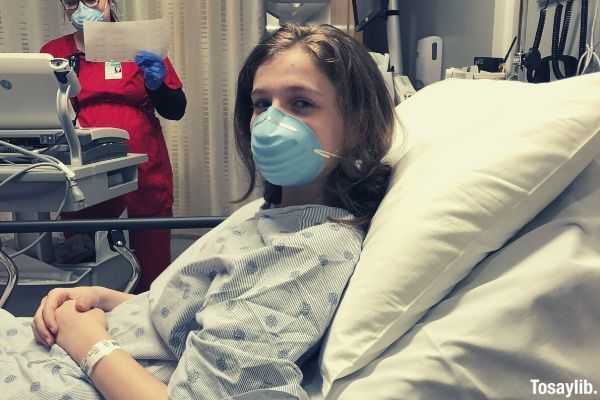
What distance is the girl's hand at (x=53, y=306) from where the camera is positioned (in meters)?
0.93

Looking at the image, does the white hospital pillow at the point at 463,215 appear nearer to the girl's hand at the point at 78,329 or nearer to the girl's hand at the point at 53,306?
the girl's hand at the point at 78,329

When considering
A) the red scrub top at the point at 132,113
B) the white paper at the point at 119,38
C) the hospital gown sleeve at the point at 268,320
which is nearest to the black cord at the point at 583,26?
the hospital gown sleeve at the point at 268,320

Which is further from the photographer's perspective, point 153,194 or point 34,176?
point 153,194

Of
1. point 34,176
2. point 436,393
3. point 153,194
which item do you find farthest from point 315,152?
point 153,194

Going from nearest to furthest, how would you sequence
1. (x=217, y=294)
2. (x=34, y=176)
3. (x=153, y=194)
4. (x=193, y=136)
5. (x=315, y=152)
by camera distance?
(x=217, y=294), (x=315, y=152), (x=34, y=176), (x=153, y=194), (x=193, y=136)

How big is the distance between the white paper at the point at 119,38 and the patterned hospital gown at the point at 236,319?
3.29 feet

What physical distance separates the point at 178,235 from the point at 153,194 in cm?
78

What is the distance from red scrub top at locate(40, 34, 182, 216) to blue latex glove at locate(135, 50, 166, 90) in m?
0.13

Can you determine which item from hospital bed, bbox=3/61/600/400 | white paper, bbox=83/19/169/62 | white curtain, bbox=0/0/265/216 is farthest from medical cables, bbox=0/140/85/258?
white curtain, bbox=0/0/265/216

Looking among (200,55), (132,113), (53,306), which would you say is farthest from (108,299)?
(200,55)

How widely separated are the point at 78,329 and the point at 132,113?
1460mm

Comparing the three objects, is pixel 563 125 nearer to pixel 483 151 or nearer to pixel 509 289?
pixel 483 151

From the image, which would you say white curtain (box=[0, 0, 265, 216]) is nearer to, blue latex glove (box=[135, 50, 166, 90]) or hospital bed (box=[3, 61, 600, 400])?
blue latex glove (box=[135, 50, 166, 90])

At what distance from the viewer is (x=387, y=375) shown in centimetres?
63
